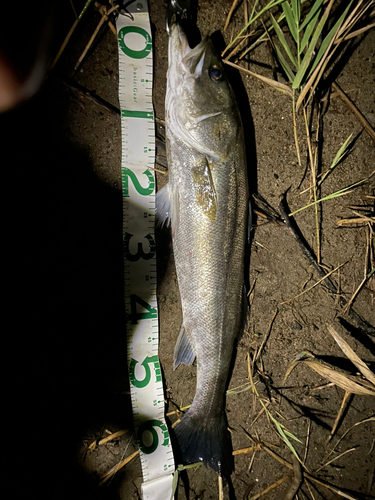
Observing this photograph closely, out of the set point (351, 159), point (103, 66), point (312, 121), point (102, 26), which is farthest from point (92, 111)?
point (351, 159)

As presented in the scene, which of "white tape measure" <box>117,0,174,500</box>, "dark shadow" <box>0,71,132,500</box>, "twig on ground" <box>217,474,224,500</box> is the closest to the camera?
"dark shadow" <box>0,71,132,500</box>

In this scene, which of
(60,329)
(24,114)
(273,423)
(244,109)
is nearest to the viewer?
(24,114)

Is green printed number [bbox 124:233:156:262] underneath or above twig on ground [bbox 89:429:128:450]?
above

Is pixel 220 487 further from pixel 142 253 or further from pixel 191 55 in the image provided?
pixel 191 55

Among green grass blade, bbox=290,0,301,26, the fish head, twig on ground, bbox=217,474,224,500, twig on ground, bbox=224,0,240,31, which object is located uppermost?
twig on ground, bbox=224,0,240,31

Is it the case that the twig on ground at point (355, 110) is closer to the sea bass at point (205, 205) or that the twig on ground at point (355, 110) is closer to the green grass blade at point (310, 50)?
the green grass blade at point (310, 50)

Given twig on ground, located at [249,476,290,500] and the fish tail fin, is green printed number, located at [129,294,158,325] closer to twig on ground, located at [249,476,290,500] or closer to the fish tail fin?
the fish tail fin

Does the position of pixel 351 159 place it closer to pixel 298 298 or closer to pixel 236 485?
pixel 298 298

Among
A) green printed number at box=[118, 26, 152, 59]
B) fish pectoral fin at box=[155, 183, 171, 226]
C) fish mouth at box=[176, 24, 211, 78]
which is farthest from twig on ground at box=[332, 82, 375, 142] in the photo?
fish pectoral fin at box=[155, 183, 171, 226]
